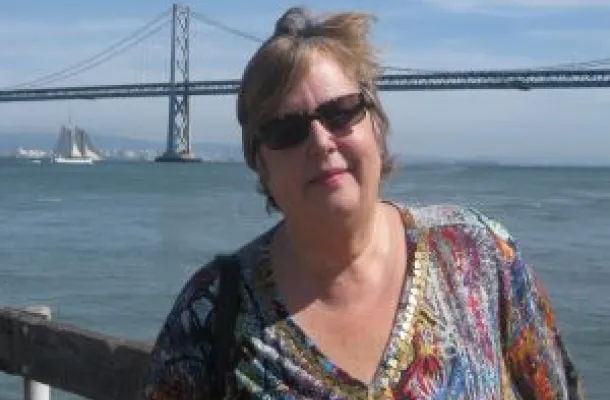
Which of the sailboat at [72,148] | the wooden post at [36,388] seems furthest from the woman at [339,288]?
the sailboat at [72,148]

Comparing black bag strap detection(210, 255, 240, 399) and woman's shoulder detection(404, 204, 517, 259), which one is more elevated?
woman's shoulder detection(404, 204, 517, 259)

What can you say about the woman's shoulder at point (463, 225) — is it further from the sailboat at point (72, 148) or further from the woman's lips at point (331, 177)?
the sailboat at point (72, 148)

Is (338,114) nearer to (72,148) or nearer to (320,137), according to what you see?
(320,137)

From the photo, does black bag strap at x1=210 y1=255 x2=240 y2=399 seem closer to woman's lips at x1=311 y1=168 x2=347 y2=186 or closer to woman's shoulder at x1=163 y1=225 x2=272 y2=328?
woman's shoulder at x1=163 y1=225 x2=272 y2=328

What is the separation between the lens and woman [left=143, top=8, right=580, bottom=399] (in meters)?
1.52

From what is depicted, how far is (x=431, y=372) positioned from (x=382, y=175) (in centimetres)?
31

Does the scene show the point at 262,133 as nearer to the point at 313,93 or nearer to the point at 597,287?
the point at 313,93

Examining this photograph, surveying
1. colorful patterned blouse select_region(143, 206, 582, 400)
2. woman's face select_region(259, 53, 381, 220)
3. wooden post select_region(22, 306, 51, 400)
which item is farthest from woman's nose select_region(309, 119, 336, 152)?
wooden post select_region(22, 306, 51, 400)

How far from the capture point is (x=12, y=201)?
44.5m

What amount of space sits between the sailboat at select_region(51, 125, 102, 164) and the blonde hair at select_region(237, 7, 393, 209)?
419 feet

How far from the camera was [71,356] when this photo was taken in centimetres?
270

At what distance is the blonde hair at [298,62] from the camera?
154cm

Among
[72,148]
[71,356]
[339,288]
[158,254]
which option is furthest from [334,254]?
[72,148]

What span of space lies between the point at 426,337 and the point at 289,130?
1.16 ft
